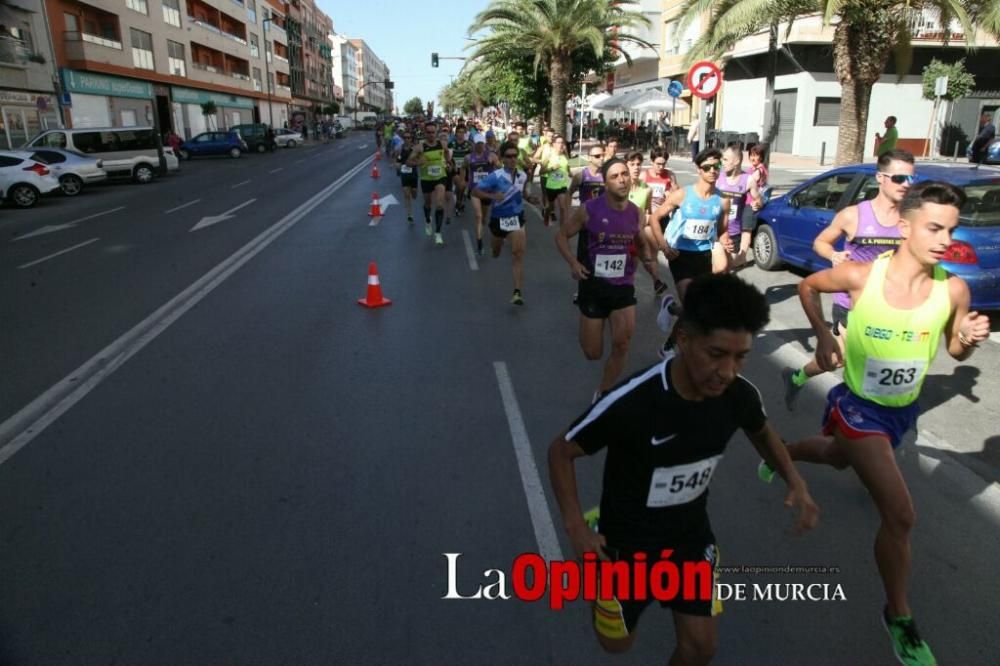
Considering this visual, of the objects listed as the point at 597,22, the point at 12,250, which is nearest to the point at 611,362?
the point at 12,250

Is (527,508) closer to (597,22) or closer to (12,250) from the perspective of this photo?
(12,250)

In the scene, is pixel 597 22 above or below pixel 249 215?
above

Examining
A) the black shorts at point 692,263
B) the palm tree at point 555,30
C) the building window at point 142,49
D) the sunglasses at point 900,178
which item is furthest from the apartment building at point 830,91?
the building window at point 142,49

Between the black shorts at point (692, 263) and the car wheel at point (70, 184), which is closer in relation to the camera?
the black shorts at point (692, 263)

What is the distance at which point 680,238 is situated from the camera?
646cm

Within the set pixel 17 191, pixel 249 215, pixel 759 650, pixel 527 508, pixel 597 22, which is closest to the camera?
pixel 759 650

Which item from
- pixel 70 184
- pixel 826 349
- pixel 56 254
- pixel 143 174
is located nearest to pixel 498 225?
pixel 826 349

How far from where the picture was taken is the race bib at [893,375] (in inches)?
118

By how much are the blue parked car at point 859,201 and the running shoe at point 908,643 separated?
471 centimetres

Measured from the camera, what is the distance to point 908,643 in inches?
107

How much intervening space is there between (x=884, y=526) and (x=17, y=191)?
22.2 metres

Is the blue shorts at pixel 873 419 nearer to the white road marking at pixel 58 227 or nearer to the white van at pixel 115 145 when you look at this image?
the white road marking at pixel 58 227

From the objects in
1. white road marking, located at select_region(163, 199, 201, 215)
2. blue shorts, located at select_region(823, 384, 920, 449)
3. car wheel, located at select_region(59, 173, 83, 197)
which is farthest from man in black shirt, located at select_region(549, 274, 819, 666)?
car wheel, located at select_region(59, 173, 83, 197)

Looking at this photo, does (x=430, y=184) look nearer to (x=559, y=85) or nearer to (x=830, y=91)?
(x=559, y=85)
